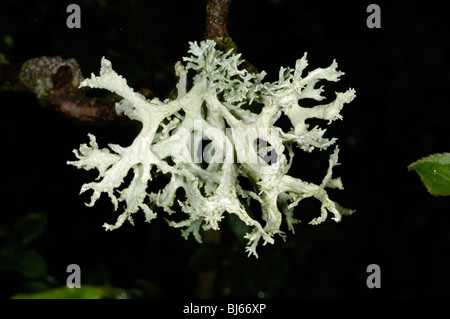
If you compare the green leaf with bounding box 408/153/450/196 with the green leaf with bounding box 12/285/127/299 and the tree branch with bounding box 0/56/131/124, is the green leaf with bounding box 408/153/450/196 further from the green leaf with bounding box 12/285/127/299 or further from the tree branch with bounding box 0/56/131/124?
the tree branch with bounding box 0/56/131/124

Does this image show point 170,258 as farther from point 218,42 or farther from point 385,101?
point 218,42

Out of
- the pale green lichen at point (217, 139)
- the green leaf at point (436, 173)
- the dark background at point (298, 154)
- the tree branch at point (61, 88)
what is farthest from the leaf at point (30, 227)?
the green leaf at point (436, 173)

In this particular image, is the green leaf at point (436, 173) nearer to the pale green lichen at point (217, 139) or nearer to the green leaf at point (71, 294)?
the pale green lichen at point (217, 139)

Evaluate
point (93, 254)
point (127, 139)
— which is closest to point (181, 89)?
point (127, 139)

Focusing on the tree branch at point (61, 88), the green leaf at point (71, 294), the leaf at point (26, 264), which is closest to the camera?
the green leaf at point (71, 294)

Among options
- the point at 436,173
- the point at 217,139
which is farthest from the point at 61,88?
the point at 436,173

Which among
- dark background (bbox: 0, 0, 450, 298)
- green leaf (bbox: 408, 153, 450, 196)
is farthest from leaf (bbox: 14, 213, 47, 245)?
green leaf (bbox: 408, 153, 450, 196)
